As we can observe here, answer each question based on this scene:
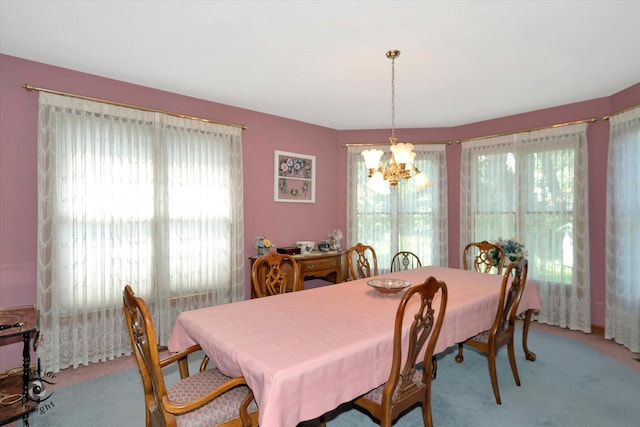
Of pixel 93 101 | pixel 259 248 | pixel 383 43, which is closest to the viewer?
pixel 383 43

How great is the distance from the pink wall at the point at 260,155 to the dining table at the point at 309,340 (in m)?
1.90

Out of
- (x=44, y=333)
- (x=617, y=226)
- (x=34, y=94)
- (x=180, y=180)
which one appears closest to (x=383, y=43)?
(x=180, y=180)

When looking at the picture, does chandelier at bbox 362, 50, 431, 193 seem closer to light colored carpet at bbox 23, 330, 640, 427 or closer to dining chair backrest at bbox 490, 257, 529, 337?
dining chair backrest at bbox 490, 257, 529, 337

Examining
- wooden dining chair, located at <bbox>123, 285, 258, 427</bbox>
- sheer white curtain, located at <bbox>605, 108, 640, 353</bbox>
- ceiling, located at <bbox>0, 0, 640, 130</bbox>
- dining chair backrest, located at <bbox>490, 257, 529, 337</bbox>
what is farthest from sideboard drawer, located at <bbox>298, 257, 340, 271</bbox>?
sheer white curtain, located at <bbox>605, 108, 640, 353</bbox>

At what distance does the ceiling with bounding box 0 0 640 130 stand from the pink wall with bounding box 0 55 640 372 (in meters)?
0.17

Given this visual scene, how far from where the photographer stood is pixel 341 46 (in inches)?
102

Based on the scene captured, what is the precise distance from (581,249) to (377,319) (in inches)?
135

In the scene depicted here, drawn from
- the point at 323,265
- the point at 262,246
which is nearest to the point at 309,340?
the point at 262,246

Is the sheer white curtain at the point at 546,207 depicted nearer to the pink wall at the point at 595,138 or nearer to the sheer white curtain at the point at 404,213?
the pink wall at the point at 595,138

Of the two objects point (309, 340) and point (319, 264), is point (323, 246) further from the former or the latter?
point (309, 340)

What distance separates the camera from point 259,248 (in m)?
4.24

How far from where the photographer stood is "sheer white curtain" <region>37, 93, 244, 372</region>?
2.91 metres

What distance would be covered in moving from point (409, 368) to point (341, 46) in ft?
7.56

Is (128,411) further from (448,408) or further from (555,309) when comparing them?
(555,309)
